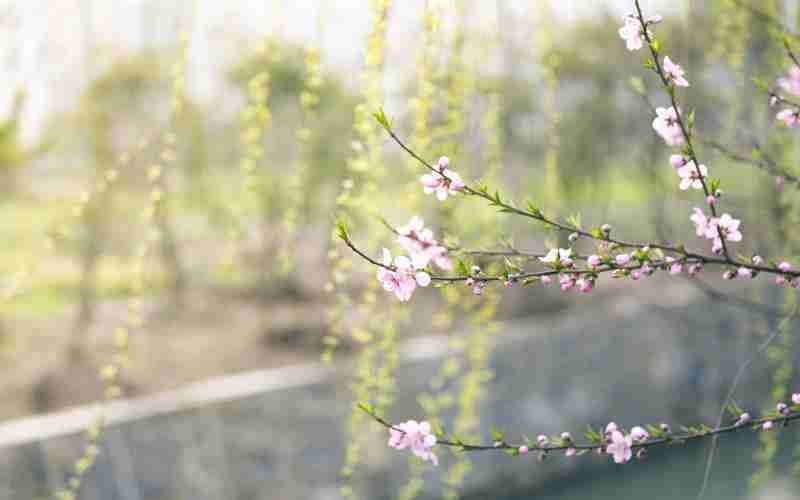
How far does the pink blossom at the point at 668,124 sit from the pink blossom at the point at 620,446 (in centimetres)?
40

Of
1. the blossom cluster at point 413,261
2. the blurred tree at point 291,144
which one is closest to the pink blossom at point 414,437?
the blossom cluster at point 413,261

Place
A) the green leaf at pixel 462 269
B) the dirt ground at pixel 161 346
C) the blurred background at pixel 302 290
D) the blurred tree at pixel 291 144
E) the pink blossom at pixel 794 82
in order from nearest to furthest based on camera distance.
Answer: the green leaf at pixel 462 269 < the pink blossom at pixel 794 82 < the blurred background at pixel 302 290 < the dirt ground at pixel 161 346 < the blurred tree at pixel 291 144

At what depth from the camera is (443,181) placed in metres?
1.31

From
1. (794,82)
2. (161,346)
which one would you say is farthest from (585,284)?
(161,346)

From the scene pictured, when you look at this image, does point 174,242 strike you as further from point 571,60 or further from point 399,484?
point 571,60

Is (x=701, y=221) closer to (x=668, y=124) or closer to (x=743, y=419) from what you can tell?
(x=668, y=124)

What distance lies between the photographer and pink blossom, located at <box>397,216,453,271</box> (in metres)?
1.21

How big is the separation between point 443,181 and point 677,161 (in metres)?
0.30

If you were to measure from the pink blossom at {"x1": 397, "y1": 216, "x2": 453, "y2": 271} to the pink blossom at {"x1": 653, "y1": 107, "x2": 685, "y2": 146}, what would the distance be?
0.35 meters

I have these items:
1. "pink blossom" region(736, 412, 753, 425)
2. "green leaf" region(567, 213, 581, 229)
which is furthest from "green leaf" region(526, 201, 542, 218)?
"pink blossom" region(736, 412, 753, 425)

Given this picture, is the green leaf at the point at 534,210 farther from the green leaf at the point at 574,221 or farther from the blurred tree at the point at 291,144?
the blurred tree at the point at 291,144

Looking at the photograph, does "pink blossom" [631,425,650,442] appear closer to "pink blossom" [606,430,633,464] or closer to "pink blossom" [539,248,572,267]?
"pink blossom" [606,430,633,464]

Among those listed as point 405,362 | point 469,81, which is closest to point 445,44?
point 469,81

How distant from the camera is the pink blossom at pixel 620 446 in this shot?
1.31 metres
